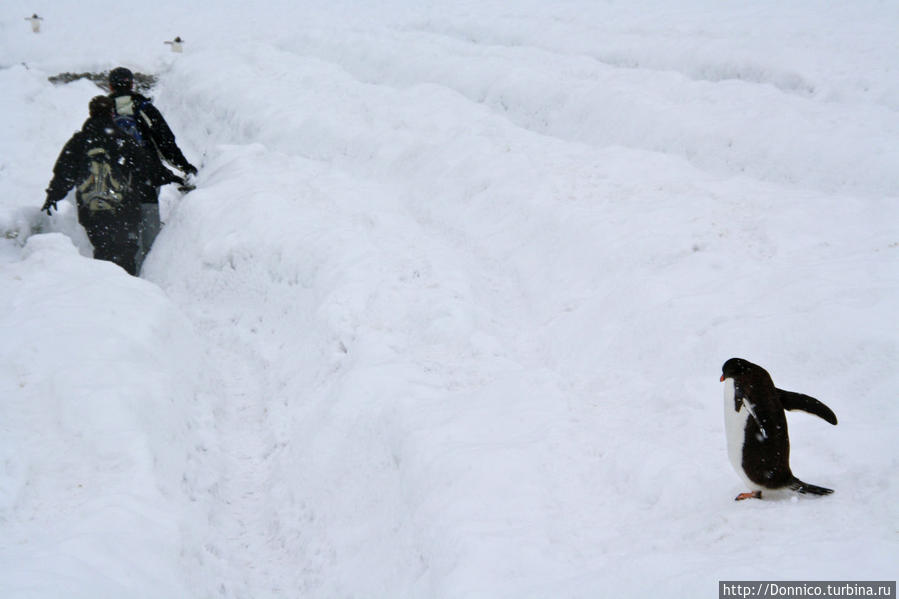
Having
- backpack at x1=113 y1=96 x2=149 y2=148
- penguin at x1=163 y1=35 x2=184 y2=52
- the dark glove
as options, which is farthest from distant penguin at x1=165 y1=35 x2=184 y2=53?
the dark glove

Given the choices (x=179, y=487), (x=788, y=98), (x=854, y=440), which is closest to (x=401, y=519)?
(x=179, y=487)

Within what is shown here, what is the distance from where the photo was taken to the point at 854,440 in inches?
207

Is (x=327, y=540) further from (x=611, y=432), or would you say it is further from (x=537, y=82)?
(x=537, y=82)

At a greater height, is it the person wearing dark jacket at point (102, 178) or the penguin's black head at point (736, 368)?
the person wearing dark jacket at point (102, 178)

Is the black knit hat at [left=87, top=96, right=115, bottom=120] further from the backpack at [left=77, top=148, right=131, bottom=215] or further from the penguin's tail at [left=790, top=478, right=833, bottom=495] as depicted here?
the penguin's tail at [left=790, top=478, right=833, bottom=495]

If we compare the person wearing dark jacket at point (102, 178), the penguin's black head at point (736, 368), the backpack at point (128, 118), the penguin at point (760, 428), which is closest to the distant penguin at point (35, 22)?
the backpack at point (128, 118)

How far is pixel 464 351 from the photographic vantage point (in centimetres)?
760

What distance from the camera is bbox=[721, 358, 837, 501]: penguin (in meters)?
4.44

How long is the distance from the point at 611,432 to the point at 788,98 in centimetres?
1146

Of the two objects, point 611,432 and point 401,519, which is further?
point 611,432

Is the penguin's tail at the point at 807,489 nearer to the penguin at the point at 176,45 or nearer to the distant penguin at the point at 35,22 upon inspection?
the penguin at the point at 176,45

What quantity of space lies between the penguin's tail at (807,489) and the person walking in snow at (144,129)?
9.69m

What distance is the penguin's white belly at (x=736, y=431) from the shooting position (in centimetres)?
455

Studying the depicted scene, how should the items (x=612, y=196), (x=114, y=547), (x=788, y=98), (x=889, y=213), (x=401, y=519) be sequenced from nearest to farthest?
(x=114, y=547) < (x=401, y=519) < (x=889, y=213) < (x=612, y=196) < (x=788, y=98)
